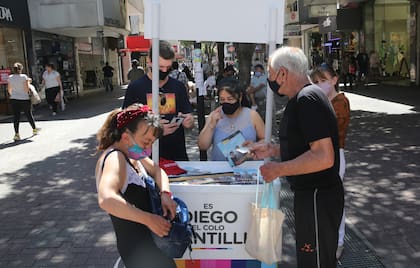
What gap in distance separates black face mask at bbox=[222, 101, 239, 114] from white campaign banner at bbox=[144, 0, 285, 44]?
2.28 feet

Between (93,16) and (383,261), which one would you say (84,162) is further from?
(93,16)

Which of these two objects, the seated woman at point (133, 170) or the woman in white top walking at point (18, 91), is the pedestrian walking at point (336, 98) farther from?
the woman in white top walking at point (18, 91)

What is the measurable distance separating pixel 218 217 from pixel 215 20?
4.19 ft

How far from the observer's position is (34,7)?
62.5ft

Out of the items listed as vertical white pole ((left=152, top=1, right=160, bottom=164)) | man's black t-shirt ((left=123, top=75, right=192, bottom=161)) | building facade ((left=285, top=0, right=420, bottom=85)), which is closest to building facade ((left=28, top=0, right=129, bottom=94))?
building facade ((left=285, top=0, right=420, bottom=85))

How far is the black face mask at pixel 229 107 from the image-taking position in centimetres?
362

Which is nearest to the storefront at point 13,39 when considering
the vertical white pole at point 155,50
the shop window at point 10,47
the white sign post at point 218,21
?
the shop window at point 10,47

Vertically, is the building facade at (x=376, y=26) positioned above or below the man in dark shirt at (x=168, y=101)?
above

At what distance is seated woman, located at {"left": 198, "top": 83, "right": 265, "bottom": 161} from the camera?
361 cm

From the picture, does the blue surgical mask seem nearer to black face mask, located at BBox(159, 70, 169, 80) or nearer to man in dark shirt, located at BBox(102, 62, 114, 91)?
black face mask, located at BBox(159, 70, 169, 80)

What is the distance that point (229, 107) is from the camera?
362cm

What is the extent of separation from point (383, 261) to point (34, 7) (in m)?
18.6

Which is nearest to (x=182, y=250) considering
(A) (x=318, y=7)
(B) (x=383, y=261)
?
(B) (x=383, y=261)

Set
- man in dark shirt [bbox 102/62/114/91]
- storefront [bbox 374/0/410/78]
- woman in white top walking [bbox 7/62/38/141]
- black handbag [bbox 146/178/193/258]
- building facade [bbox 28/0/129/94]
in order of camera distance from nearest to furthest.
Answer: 1. black handbag [bbox 146/178/193/258]
2. woman in white top walking [bbox 7/62/38/141]
3. building facade [bbox 28/0/129/94]
4. storefront [bbox 374/0/410/78]
5. man in dark shirt [bbox 102/62/114/91]
